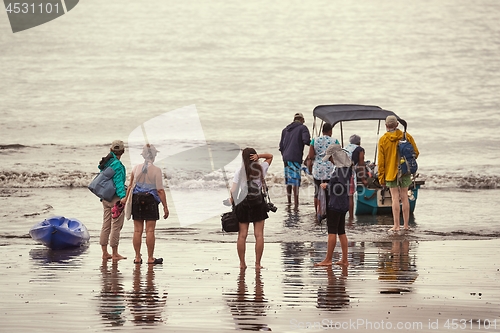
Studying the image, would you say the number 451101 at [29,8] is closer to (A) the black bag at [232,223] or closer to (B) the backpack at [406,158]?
(B) the backpack at [406,158]

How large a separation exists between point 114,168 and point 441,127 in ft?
105

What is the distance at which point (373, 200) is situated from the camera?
48.0 feet

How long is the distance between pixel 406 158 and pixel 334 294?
5323 millimetres

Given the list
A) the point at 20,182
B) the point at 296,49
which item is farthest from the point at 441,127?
the point at 20,182

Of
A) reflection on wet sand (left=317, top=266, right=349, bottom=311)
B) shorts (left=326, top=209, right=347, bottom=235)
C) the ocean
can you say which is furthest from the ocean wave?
reflection on wet sand (left=317, top=266, right=349, bottom=311)

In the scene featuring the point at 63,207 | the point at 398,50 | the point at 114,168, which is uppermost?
the point at 398,50

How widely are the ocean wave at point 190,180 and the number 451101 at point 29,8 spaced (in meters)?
42.7

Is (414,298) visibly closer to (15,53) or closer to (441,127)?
(441,127)

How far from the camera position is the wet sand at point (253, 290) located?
21.5ft

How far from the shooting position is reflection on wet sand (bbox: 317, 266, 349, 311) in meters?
7.15

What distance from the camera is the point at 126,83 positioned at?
160ft

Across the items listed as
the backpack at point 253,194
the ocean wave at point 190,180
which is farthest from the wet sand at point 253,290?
the ocean wave at point 190,180

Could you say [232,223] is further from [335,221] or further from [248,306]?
[248,306]

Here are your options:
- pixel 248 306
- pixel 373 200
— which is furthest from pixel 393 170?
pixel 248 306
